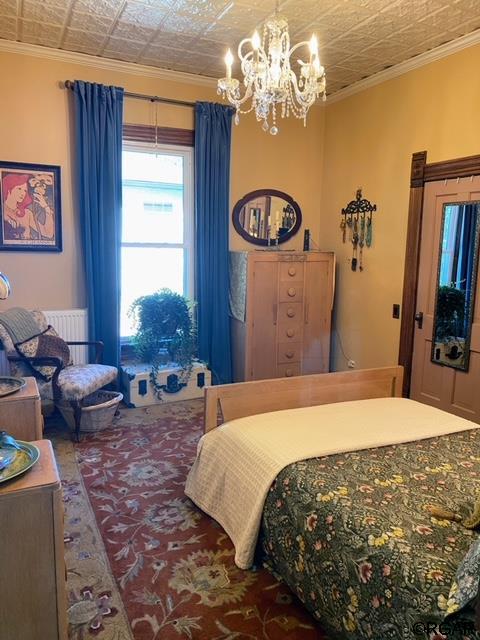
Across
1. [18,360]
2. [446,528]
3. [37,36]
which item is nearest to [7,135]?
[37,36]

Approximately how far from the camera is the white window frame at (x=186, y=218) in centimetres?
442

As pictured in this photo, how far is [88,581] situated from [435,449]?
1.64 meters

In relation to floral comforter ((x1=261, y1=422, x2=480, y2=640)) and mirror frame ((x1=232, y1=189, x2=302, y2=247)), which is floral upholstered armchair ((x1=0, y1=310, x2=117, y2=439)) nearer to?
floral comforter ((x1=261, y1=422, x2=480, y2=640))

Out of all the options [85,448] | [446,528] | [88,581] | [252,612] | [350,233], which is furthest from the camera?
[350,233]

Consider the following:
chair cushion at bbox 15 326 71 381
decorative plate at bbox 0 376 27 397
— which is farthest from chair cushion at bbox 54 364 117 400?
decorative plate at bbox 0 376 27 397

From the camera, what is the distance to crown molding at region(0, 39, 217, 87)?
3.76 meters

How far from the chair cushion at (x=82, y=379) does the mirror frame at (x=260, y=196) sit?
1885 mm

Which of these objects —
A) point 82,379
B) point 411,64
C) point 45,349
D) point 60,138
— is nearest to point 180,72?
point 60,138

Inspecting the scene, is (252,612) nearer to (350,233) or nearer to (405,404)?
(405,404)

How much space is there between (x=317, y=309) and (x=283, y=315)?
377 millimetres

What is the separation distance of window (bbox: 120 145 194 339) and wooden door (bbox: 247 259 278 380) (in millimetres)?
693

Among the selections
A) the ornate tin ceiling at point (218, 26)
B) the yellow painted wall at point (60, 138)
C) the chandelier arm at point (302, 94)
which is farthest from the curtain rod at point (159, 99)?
the chandelier arm at point (302, 94)

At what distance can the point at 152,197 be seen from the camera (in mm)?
4496

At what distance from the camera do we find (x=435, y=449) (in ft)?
7.02
